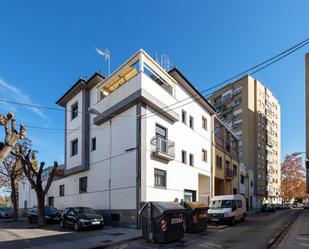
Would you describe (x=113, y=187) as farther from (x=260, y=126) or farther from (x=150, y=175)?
(x=260, y=126)

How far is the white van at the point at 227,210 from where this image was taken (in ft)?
70.9

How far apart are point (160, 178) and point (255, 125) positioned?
52899 millimetres

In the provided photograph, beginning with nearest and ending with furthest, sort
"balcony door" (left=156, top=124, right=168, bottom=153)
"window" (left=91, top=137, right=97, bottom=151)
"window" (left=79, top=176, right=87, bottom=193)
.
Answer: "balcony door" (left=156, top=124, right=168, bottom=153) → "window" (left=91, top=137, right=97, bottom=151) → "window" (left=79, top=176, right=87, bottom=193)

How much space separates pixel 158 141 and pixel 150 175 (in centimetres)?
228

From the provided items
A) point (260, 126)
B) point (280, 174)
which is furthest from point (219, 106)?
point (280, 174)

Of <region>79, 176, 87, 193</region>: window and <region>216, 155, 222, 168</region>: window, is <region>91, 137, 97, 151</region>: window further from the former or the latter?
<region>216, 155, 222, 168</region>: window

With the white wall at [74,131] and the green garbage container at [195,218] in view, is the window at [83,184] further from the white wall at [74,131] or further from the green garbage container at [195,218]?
the green garbage container at [195,218]

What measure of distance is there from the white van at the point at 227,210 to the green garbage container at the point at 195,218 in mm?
4077

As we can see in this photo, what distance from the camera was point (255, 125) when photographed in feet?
231

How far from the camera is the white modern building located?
2055 centimetres

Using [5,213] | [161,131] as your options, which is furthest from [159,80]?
Result: [5,213]

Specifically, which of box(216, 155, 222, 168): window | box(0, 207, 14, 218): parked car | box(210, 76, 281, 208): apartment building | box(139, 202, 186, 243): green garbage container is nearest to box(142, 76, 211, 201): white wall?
box(216, 155, 222, 168): window

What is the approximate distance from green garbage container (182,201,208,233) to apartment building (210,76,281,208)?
158ft

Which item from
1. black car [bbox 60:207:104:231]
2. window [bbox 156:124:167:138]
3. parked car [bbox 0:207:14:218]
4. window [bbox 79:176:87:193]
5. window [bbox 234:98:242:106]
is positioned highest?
window [bbox 234:98:242:106]
